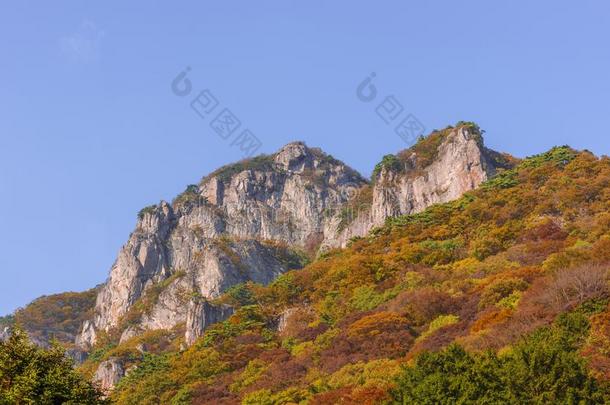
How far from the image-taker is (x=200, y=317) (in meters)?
73.8

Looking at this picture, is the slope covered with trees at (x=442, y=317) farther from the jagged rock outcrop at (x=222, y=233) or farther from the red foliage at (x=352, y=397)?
the jagged rock outcrop at (x=222, y=233)

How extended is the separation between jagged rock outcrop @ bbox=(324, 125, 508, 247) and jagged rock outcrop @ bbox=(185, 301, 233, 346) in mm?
22396

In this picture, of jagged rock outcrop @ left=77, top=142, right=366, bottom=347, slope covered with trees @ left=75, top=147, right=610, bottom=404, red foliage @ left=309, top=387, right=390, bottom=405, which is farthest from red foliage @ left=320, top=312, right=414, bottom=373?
jagged rock outcrop @ left=77, top=142, right=366, bottom=347

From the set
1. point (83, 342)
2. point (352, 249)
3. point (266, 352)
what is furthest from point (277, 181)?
point (266, 352)

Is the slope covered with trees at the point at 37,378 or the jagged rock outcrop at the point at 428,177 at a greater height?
the jagged rock outcrop at the point at 428,177

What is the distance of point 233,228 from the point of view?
358 ft

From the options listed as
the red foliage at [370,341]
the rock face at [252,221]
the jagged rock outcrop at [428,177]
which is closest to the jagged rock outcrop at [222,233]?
the rock face at [252,221]

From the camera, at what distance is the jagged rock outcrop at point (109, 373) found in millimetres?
70500

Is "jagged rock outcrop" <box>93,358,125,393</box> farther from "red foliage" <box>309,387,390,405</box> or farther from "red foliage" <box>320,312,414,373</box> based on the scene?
"red foliage" <box>309,387,390,405</box>

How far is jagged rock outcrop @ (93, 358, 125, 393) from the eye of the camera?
70500mm

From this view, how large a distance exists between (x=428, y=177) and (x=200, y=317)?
30.8 metres

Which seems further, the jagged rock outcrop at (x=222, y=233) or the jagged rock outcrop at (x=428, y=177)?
the jagged rock outcrop at (x=222, y=233)

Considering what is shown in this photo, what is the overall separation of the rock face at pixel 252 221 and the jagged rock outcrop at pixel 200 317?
0.10 m

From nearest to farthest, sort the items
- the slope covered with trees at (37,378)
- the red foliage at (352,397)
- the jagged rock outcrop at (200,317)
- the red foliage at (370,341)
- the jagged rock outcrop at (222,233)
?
1. the slope covered with trees at (37,378)
2. the red foliage at (352,397)
3. the red foliage at (370,341)
4. the jagged rock outcrop at (200,317)
5. the jagged rock outcrop at (222,233)
